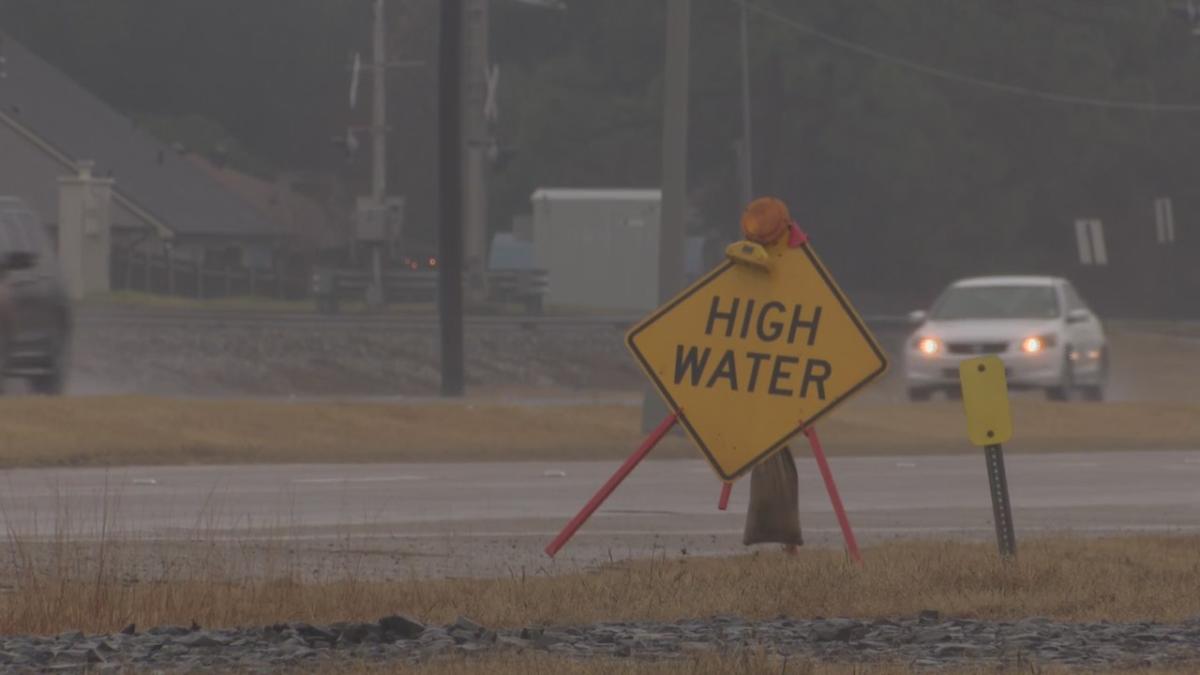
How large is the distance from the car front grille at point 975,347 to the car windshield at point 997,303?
0.86 m

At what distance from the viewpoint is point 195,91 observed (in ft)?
301

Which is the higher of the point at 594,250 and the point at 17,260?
the point at 594,250

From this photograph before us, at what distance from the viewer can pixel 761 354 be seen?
Answer: 38.9 feet

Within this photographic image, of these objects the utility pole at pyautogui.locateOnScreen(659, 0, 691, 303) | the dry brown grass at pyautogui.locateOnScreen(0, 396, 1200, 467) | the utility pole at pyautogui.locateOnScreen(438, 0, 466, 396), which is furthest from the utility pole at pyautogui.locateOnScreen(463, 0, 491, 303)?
the utility pole at pyautogui.locateOnScreen(659, 0, 691, 303)

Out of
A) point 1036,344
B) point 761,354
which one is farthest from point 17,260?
point 761,354

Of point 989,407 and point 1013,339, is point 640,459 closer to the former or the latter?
point 989,407

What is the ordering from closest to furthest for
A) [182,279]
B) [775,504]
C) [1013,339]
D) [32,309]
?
[775,504], [32,309], [1013,339], [182,279]

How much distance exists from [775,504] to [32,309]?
14.6 m

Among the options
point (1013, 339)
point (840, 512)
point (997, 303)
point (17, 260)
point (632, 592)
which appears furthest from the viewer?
point (997, 303)

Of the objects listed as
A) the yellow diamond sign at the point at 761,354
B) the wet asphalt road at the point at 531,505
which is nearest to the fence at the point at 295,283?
the wet asphalt road at the point at 531,505

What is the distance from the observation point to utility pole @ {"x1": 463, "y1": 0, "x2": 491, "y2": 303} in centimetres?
5278

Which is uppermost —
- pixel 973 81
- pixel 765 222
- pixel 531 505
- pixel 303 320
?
pixel 973 81

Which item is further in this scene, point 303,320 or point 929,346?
point 303,320

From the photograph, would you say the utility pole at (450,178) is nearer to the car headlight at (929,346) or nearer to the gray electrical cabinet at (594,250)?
the car headlight at (929,346)
